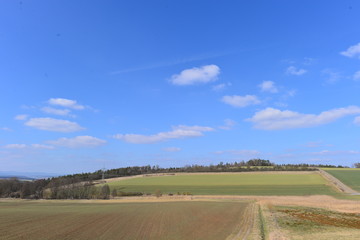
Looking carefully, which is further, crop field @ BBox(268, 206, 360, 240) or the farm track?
the farm track

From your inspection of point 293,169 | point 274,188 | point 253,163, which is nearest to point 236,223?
point 274,188

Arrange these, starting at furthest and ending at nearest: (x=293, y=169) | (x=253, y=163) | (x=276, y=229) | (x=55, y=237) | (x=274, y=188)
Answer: (x=253, y=163) → (x=293, y=169) → (x=274, y=188) → (x=276, y=229) → (x=55, y=237)

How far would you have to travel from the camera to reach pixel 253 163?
7160 inches

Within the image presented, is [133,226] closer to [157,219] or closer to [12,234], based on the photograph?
[157,219]

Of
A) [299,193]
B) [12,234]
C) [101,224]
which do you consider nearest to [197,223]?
[101,224]

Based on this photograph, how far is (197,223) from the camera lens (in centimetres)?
2862

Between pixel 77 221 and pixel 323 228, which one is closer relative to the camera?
pixel 323 228

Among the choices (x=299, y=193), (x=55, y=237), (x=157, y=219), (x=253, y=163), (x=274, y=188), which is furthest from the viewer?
(x=253, y=163)

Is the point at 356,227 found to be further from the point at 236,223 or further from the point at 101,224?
the point at 101,224

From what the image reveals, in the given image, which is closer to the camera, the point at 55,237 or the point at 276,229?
the point at 55,237

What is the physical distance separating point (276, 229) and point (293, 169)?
10616cm

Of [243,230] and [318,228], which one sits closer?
[243,230]

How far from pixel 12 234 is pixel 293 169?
11908 cm

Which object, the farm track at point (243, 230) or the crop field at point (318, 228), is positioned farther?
the farm track at point (243, 230)
